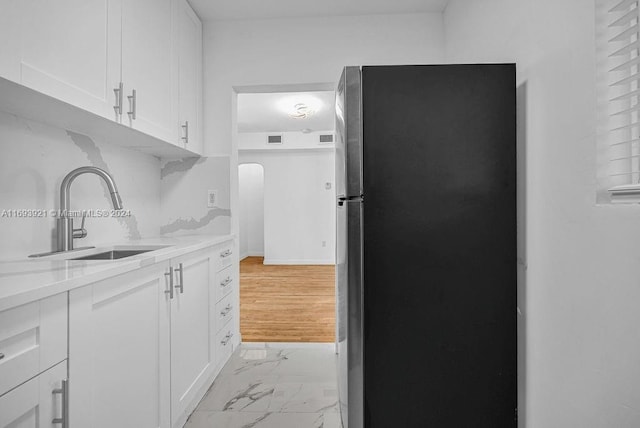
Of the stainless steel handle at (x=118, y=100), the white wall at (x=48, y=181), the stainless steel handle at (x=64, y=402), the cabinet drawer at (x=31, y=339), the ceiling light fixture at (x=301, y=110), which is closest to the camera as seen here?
the cabinet drawer at (x=31, y=339)

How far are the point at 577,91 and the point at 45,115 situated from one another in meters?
Result: 1.97

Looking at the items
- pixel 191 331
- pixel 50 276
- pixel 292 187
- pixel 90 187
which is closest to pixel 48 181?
pixel 90 187

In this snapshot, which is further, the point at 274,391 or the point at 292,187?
the point at 292,187

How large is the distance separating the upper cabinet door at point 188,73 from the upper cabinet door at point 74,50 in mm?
685

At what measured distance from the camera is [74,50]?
1303 millimetres

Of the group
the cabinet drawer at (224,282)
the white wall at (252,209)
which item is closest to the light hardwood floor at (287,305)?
the cabinet drawer at (224,282)

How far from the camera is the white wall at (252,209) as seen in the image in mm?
8578

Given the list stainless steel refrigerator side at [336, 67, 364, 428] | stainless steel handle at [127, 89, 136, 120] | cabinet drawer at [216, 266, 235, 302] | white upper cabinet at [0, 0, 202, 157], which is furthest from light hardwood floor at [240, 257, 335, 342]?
stainless steel handle at [127, 89, 136, 120]

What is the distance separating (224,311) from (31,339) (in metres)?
1.60

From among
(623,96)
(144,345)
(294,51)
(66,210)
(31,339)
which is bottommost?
(144,345)

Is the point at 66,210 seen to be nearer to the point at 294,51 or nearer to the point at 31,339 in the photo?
the point at 31,339

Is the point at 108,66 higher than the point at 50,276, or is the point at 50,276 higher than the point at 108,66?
the point at 108,66

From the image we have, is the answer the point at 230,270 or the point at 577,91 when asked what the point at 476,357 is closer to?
the point at 577,91

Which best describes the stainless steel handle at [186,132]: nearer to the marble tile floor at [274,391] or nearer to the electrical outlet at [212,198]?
the electrical outlet at [212,198]
